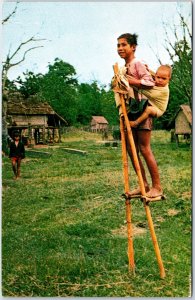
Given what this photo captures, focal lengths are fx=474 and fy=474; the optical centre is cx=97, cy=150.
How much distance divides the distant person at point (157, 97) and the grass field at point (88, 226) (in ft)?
0.80

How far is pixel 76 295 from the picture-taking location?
3.25m

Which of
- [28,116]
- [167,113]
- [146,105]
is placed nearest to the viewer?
[146,105]

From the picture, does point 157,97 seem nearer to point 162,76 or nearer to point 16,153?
point 162,76

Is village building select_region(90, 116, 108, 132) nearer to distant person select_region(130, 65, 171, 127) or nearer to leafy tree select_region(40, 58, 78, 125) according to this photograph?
leafy tree select_region(40, 58, 78, 125)

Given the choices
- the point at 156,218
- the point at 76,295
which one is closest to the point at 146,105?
the point at 156,218

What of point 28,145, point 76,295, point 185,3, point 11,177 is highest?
point 185,3

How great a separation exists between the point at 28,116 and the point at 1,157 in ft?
1.32

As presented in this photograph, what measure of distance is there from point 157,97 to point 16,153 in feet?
3.92

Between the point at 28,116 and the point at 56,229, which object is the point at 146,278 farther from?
the point at 28,116

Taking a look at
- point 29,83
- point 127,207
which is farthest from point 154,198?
point 29,83

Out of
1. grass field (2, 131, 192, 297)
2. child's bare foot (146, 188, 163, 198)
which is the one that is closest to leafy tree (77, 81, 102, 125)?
grass field (2, 131, 192, 297)

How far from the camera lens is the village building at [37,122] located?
12.4ft

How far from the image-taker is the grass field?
3.27m

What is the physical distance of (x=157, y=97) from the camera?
10.6 feet
